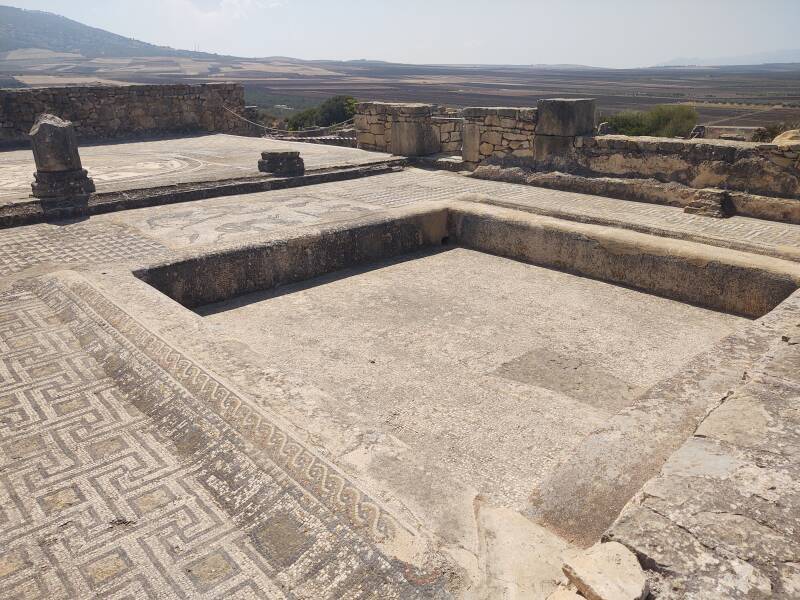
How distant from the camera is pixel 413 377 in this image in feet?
11.8

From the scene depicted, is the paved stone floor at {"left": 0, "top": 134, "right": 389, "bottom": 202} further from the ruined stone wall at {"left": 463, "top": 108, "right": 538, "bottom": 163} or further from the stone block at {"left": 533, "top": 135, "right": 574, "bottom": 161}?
the stone block at {"left": 533, "top": 135, "right": 574, "bottom": 161}

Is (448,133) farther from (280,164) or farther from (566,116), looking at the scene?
(280,164)

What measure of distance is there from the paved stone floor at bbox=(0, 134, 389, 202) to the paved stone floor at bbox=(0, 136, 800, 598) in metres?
2.69

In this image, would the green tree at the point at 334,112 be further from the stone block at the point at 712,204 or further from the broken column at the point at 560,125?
the stone block at the point at 712,204

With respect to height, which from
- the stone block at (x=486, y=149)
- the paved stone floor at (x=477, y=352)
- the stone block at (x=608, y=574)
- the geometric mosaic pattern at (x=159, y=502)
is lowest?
the paved stone floor at (x=477, y=352)

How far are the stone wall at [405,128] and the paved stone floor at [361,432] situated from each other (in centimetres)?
491

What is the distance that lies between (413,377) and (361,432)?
119 cm

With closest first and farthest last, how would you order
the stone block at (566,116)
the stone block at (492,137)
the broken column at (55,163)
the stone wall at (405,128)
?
the broken column at (55,163) → the stone block at (566,116) → the stone block at (492,137) → the stone wall at (405,128)

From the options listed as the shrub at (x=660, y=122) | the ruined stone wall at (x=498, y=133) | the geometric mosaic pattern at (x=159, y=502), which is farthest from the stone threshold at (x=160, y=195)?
the shrub at (x=660, y=122)

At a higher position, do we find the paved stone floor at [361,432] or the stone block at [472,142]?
the stone block at [472,142]

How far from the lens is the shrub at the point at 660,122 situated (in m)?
27.8

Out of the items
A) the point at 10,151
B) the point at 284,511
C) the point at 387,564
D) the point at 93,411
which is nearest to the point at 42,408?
the point at 93,411

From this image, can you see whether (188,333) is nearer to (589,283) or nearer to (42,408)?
(42,408)

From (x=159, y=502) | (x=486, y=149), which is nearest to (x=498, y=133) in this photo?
(x=486, y=149)
